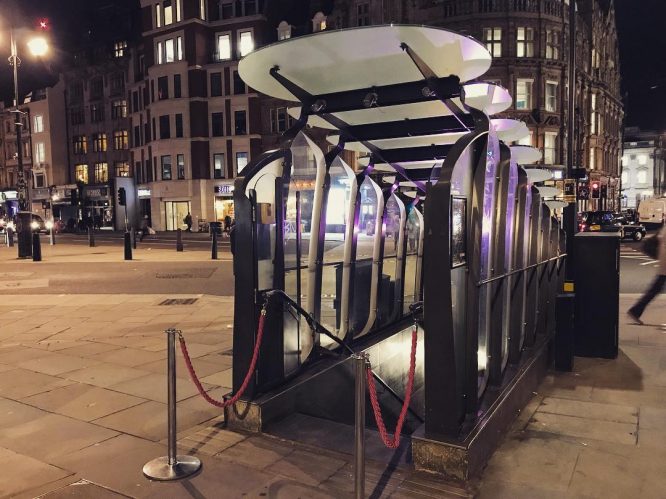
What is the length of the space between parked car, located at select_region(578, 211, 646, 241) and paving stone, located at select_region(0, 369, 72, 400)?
22.4 meters

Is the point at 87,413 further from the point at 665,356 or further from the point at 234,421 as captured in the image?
the point at 665,356

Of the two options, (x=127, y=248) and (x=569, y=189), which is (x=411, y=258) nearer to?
(x=569, y=189)

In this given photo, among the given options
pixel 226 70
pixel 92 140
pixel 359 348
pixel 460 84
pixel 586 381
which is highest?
pixel 226 70

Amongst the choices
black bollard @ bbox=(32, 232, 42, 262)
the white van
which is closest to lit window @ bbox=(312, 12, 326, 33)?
the white van

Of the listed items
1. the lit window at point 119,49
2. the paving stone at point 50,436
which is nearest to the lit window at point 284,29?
the lit window at point 119,49

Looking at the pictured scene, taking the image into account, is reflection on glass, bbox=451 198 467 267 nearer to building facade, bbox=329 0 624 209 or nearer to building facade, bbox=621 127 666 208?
building facade, bbox=329 0 624 209

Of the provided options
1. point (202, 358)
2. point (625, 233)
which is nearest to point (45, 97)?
point (625, 233)

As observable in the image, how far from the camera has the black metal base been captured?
3.84 metres

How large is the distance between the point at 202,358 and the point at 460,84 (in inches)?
195

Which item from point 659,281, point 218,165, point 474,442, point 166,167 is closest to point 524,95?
point 218,165

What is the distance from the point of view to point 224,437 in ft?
15.5

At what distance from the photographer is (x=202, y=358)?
7.48m

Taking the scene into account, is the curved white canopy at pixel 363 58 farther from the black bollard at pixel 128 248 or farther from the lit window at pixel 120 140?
the lit window at pixel 120 140

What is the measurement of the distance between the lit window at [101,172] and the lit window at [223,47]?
18820mm
